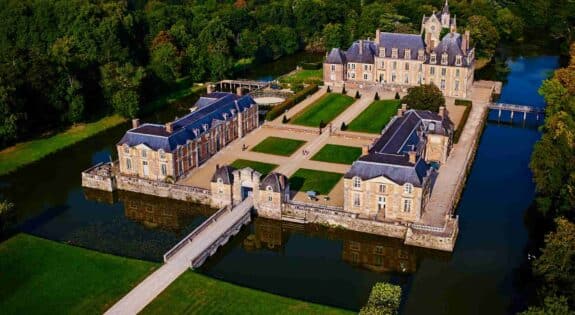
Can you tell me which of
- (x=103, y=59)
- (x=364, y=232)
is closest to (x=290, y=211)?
(x=364, y=232)

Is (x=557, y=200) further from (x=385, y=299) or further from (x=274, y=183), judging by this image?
(x=274, y=183)

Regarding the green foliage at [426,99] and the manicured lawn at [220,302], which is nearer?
the manicured lawn at [220,302]

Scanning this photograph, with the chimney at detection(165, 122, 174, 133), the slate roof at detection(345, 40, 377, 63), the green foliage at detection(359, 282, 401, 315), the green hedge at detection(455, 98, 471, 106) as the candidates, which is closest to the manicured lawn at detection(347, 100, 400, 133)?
the green hedge at detection(455, 98, 471, 106)

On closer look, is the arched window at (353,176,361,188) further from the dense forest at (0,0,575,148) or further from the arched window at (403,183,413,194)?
the dense forest at (0,0,575,148)

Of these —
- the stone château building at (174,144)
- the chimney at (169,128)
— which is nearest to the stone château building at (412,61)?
the stone château building at (174,144)

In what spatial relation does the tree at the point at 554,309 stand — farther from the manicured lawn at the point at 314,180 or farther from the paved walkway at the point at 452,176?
the manicured lawn at the point at 314,180

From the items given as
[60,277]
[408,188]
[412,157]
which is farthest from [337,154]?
[60,277]
